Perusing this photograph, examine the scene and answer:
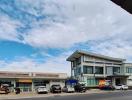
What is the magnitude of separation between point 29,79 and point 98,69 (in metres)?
22.3

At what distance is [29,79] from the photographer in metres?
71.4

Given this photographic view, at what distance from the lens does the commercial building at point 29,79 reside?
68.6 metres

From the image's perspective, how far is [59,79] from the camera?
75.9 meters

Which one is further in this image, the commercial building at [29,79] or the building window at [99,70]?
the building window at [99,70]

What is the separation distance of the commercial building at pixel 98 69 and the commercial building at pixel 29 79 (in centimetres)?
804

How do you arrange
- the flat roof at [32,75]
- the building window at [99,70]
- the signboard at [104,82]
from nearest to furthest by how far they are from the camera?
the flat roof at [32,75]
the signboard at [104,82]
the building window at [99,70]

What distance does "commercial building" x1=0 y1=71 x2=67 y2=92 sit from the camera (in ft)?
225

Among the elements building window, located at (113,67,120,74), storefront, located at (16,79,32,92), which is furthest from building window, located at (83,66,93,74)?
storefront, located at (16,79,32,92)

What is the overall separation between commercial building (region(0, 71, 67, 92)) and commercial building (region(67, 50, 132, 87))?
26.4ft

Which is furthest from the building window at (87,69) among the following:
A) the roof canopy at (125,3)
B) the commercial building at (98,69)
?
the roof canopy at (125,3)

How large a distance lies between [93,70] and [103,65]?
3.84 metres

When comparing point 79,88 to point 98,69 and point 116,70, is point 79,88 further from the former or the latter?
point 116,70

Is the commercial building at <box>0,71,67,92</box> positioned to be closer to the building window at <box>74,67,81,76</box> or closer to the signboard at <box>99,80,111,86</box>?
the building window at <box>74,67,81,76</box>

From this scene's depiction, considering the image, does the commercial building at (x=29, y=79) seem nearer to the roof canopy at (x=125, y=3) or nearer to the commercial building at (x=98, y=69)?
the commercial building at (x=98, y=69)
